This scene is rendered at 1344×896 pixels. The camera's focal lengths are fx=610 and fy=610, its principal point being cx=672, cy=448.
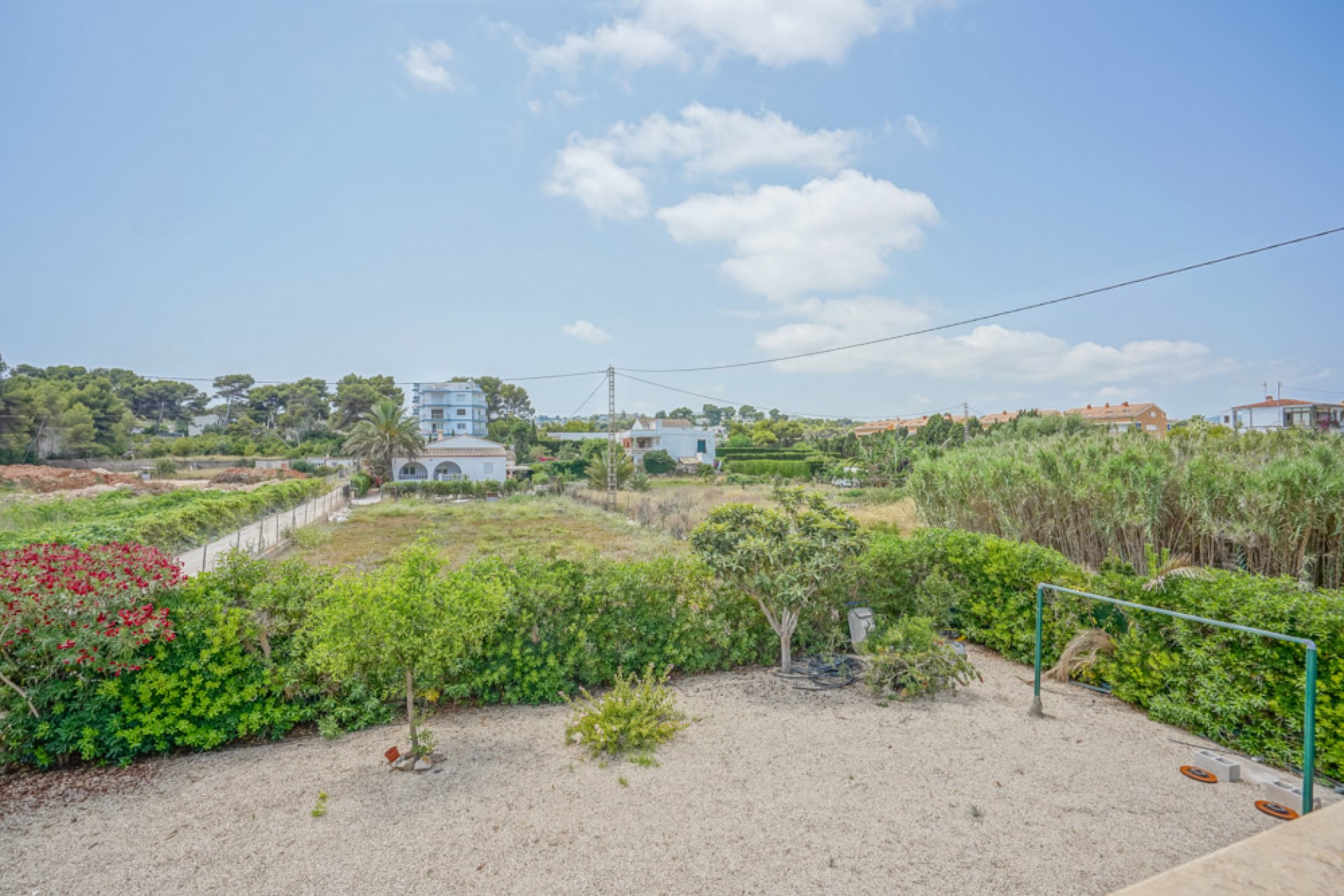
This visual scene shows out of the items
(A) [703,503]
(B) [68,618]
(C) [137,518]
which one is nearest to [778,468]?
(A) [703,503]

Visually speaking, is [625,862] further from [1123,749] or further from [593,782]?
[1123,749]

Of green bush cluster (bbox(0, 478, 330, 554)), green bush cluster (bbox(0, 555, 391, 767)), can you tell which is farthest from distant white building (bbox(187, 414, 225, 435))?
green bush cluster (bbox(0, 555, 391, 767))

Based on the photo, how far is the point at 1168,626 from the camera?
16.1 ft

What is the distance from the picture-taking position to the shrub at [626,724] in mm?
A: 4410

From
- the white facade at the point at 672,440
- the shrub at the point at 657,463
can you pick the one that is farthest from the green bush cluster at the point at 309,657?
the white facade at the point at 672,440

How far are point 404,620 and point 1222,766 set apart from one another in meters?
5.46

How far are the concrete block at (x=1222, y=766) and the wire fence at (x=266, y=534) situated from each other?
720cm

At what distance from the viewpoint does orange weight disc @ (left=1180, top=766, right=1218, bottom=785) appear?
4000 mm

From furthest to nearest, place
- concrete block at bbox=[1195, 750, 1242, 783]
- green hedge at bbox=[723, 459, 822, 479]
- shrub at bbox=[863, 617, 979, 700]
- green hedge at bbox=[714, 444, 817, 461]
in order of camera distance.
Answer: green hedge at bbox=[714, 444, 817, 461] → green hedge at bbox=[723, 459, 822, 479] → shrub at bbox=[863, 617, 979, 700] → concrete block at bbox=[1195, 750, 1242, 783]

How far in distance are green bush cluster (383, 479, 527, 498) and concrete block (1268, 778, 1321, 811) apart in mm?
32514

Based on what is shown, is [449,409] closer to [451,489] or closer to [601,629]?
[451,489]

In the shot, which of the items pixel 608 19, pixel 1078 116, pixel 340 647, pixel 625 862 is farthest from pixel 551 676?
pixel 1078 116

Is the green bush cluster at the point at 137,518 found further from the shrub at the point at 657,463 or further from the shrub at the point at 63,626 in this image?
the shrub at the point at 657,463

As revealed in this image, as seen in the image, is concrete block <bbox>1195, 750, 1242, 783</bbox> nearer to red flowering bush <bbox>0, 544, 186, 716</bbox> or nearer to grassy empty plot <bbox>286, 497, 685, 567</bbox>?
red flowering bush <bbox>0, 544, 186, 716</bbox>
